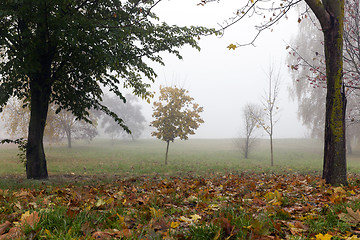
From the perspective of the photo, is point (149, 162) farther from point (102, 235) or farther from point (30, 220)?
point (102, 235)

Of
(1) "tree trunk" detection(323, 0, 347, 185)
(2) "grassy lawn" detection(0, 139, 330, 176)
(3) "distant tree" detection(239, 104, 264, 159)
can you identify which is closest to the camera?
(1) "tree trunk" detection(323, 0, 347, 185)

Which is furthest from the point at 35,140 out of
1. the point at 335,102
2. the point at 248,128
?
the point at 248,128

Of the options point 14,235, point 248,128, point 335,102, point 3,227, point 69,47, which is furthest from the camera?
point 248,128

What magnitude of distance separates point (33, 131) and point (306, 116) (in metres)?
29.2

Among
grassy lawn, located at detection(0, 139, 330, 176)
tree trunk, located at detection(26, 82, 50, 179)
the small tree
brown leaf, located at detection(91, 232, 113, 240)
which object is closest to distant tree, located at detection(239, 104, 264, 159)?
grassy lawn, located at detection(0, 139, 330, 176)

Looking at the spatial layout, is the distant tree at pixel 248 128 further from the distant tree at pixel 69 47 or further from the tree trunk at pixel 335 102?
the tree trunk at pixel 335 102

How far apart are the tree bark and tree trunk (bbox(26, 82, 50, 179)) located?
8.55 meters

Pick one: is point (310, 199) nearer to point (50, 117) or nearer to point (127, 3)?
point (127, 3)

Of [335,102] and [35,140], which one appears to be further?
[35,140]

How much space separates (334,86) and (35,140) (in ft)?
29.6

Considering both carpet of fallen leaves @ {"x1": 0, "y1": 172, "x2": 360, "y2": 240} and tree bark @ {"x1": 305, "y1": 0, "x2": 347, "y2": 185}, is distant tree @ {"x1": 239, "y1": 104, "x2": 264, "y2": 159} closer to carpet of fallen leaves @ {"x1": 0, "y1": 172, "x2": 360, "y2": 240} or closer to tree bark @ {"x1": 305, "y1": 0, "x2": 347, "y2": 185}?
tree bark @ {"x1": 305, "y1": 0, "x2": 347, "y2": 185}

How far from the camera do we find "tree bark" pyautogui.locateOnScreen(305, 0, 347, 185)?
5.05 meters

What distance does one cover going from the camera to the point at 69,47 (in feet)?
23.2

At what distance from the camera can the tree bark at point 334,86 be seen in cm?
505
